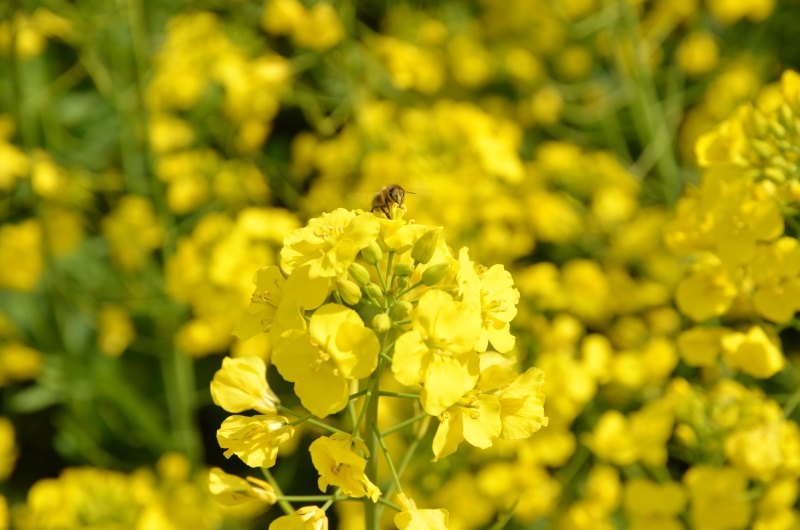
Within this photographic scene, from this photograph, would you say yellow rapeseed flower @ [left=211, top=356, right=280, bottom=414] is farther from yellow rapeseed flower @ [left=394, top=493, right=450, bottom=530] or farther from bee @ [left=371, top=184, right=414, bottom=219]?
bee @ [left=371, top=184, right=414, bottom=219]

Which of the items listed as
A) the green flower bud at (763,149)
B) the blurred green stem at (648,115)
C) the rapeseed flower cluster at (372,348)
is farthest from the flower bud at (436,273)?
the blurred green stem at (648,115)

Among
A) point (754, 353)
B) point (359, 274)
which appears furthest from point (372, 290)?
point (754, 353)

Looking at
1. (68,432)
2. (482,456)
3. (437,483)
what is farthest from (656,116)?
(68,432)

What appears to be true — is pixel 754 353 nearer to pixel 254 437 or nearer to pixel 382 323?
pixel 382 323

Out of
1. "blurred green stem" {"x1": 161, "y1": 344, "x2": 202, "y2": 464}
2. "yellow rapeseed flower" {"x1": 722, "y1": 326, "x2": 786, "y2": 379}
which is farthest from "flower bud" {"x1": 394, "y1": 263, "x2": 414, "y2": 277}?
"blurred green stem" {"x1": 161, "y1": 344, "x2": 202, "y2": 464}

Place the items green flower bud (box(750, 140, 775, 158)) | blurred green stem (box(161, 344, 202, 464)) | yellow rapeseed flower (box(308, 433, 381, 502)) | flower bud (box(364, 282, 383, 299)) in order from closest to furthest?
yellow rapeseed flower (box(308, 433, 381, 502)) → flower bud (box(364, 282, 383, 299)) → green flower bud (box(750, 140, 775, 158)) → blurred green stem (box(161, 344, 202, 464))

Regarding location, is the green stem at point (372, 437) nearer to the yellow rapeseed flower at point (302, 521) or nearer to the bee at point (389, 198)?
the yellow rapeseed flower at point (302, 521)
